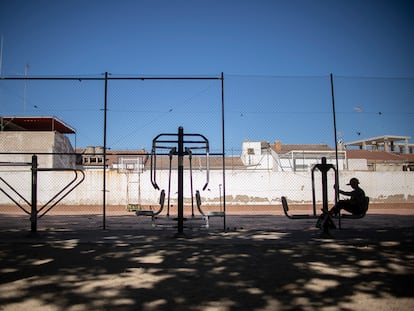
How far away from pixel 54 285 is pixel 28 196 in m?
18.2

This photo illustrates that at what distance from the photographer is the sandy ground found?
2.83 metres

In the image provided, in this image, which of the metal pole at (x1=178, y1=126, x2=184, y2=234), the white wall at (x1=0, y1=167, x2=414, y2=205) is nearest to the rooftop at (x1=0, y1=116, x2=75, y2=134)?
the white wall at (x1=0, y1=167, x2=414, y2=205)

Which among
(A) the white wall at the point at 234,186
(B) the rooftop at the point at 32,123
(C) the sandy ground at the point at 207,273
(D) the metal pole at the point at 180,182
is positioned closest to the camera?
(C) the sandy ground at the point at 207,273

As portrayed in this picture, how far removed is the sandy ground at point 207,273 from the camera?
2.83 meters

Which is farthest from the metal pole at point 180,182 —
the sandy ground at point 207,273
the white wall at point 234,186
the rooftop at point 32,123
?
the rooftop at point 32,123

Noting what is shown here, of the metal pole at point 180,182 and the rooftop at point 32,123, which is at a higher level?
the rooftop at point 32,123

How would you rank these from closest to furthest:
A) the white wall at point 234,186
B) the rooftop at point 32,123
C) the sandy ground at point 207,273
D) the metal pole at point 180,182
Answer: the sandy ground at point 207,273
the metal pole at point 180,182
the white wall at point 234,186
the rooftop at point 32,123

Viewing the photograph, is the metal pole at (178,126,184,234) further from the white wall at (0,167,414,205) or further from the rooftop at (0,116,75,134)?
the rooftop at (0,116,75,134)

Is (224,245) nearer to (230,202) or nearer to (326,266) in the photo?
(326,266)

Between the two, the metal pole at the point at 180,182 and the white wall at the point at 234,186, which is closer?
the metal pole at the point at 180,182

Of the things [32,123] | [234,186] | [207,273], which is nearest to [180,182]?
[207,273]

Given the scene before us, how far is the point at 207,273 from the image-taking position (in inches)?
147

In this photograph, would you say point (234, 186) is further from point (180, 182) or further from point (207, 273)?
point (207, 273)

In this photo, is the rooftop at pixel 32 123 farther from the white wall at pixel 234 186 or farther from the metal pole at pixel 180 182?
the metal pole at pixel 180 182
